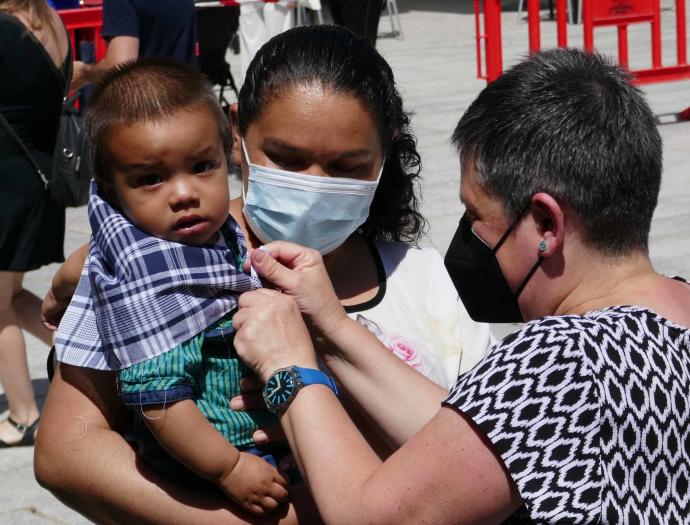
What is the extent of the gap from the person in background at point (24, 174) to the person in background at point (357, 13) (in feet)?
16.0

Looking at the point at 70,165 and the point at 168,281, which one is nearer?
the point at 168,281

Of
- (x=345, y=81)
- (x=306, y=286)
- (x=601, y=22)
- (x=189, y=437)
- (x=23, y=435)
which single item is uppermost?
(x=345, y=81)

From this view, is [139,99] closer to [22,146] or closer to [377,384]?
[377,384]

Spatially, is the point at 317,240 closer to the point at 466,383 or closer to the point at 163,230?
the point at 163,230

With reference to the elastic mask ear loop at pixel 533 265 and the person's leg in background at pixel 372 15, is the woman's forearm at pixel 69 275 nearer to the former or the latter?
the elastic mask ear loop at pixel 533 265

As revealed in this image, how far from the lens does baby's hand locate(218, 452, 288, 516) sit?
6.36 ft

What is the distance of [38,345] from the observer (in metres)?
5.98

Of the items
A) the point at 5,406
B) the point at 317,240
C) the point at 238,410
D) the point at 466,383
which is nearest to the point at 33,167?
the point at 5,406

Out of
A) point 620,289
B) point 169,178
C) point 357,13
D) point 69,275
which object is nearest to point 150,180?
point 169,178

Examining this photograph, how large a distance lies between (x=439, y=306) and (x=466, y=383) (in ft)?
2.11

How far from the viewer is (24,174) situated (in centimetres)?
473

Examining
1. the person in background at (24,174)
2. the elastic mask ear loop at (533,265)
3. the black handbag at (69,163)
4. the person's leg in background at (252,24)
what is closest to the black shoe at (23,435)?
the person in background at (24,174)

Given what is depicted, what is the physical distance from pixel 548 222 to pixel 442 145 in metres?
7.64

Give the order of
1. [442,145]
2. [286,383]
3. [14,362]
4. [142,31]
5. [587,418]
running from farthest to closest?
[442,145], [142,31], [14,362], [286,383], [587,418]
